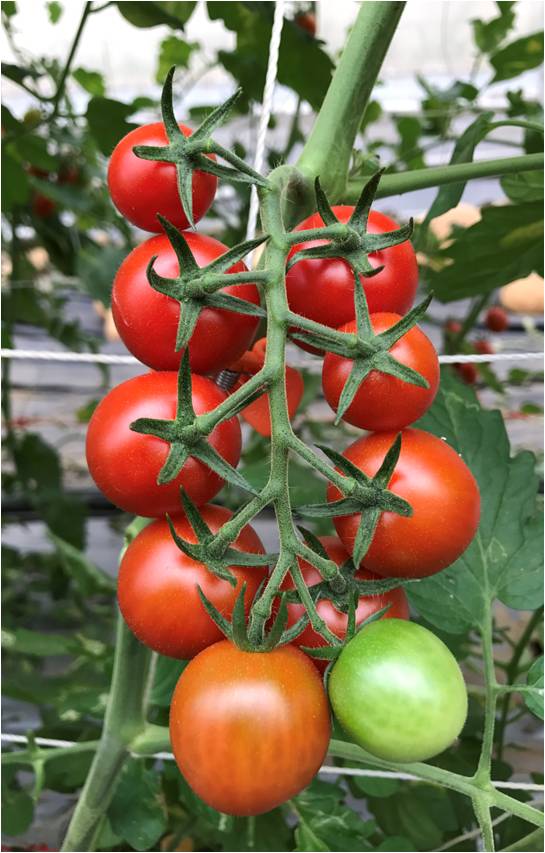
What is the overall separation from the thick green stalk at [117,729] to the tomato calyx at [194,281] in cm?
22

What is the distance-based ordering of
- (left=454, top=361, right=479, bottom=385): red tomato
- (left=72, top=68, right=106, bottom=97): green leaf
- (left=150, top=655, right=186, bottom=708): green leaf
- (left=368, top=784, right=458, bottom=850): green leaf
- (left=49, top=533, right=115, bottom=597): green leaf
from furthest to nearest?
(left=454, top=361, right=479, bottom=385): red tomato
(left=72, top=68, right=106, bottom=97): green leaf
(left=49, top=533, right=115, bottom=597): green leaf
(left=368, top=784, right=458, bottom=850): green leaf
(left=150, top=655, right=186, bottom=708): green leaf

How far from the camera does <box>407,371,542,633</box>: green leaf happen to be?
1.60 feet

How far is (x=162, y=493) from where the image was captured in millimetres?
316

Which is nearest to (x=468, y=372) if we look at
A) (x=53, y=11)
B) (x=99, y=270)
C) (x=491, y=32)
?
(x=491, y=32)

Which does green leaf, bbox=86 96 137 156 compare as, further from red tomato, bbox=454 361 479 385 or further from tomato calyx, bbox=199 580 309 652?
red tomato, bbox=454 361 479 385

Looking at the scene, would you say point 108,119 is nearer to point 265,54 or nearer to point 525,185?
point 265,54

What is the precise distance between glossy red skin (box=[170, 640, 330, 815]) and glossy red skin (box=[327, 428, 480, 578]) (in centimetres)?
5

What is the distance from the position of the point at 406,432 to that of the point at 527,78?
10.3 feet

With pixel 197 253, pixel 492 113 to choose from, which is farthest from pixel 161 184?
pixel 492 113

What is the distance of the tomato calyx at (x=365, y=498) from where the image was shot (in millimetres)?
273

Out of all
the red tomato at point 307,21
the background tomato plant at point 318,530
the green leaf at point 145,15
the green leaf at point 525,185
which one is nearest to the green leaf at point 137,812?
the background tomato plant at point 318,530

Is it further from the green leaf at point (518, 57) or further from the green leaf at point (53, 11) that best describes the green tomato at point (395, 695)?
the green leaf at point (53, 11)

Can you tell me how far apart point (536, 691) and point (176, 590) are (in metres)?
0.22

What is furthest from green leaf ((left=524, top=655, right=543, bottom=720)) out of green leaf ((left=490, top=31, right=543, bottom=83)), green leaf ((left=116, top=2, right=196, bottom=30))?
green leaf ((left=490, top=31, right=543, bottom=83))
